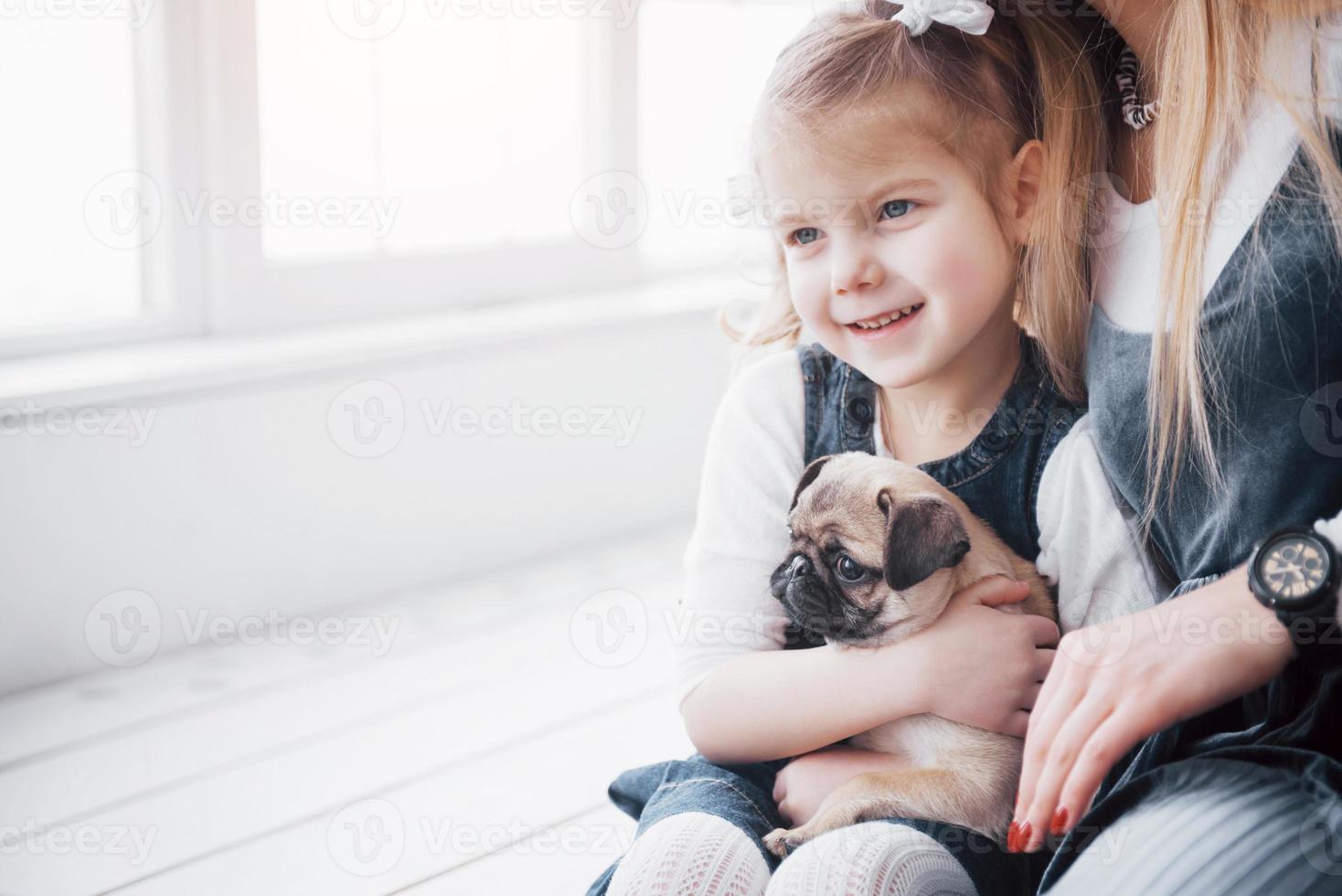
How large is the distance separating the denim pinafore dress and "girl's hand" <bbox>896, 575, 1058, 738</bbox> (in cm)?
9

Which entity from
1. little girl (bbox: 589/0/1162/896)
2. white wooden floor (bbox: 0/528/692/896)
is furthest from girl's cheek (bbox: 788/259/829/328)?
white wooden floor (bbox: 0/528/692/896)

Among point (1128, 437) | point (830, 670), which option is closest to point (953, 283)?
point (1128, 437)

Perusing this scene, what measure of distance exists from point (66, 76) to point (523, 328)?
83cm

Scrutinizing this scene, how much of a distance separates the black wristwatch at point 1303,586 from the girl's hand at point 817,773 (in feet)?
1.01

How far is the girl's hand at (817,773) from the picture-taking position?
1.03 meters

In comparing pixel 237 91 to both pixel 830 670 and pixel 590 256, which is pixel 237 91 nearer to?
pixel 590 256

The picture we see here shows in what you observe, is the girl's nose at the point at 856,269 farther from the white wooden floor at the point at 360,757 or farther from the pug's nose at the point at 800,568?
the white wooden floor at the point at 360,757

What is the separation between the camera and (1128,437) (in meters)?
0.98

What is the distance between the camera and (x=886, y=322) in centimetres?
105

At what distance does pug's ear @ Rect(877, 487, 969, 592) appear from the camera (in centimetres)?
99
